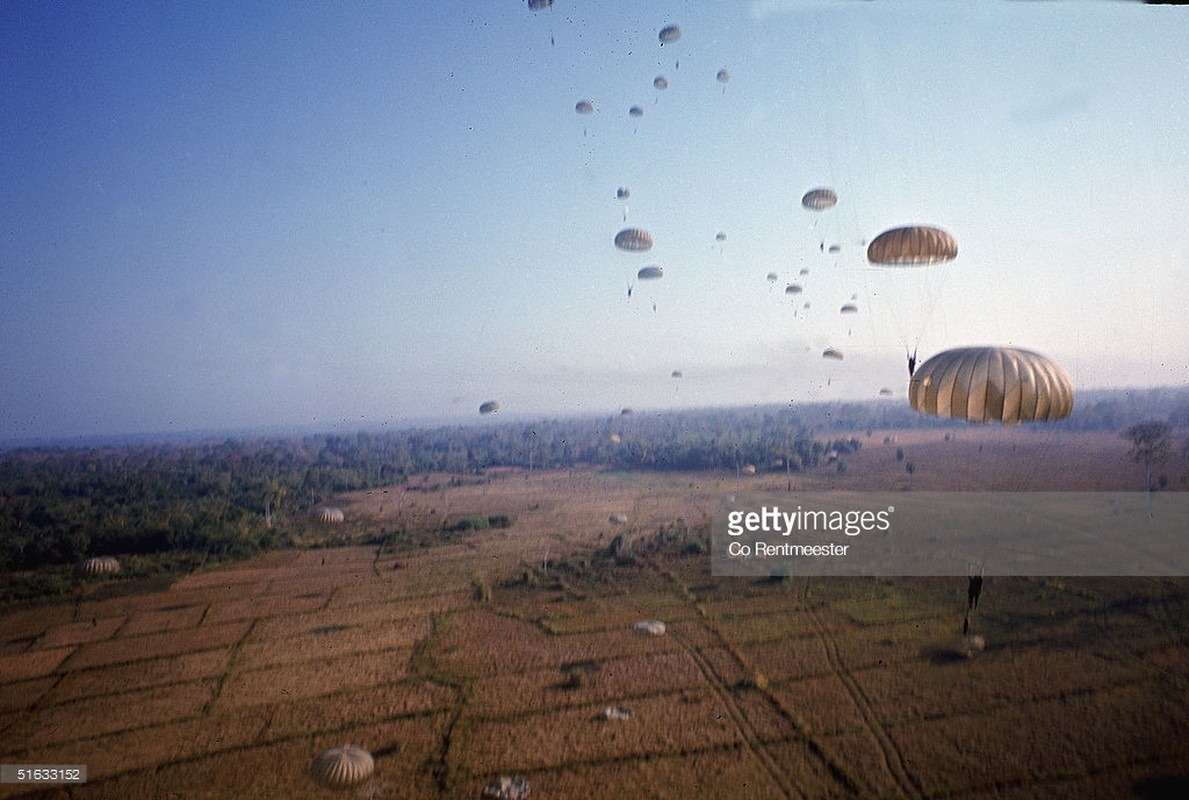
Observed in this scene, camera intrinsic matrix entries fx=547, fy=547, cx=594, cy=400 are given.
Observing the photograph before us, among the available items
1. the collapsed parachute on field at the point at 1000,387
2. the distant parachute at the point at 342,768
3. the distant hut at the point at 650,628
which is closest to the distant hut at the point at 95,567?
the distant parachute at the point at 342,768

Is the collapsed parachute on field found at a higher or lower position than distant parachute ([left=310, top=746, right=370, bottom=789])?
higher

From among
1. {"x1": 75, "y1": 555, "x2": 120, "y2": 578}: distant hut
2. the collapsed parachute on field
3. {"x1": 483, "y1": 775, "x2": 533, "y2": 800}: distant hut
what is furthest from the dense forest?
the collapsed parachute on field

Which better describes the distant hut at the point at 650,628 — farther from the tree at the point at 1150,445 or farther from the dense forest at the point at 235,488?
the tree at the point at 1150,445

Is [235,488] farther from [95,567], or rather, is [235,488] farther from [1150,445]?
[1150,445]

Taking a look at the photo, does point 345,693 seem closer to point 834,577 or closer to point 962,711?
point 962,711

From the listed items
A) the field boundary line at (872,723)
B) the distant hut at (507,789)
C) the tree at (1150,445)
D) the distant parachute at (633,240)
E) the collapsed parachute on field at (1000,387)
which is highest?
the distant parachute at (633,240)

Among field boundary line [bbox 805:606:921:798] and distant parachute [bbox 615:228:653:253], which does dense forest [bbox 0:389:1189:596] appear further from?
field boundary line [bbox 805:606:921:798]
